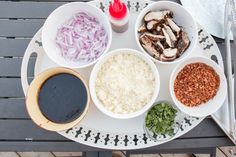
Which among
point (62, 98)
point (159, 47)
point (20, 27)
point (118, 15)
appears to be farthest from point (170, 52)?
point (20, 27)

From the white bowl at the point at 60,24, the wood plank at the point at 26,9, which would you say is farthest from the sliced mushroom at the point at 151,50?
the wood plank at the point at 26,9

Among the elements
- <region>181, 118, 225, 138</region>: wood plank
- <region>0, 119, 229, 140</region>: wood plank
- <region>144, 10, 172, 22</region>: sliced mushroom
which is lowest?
<region>181, 118, 225, 138</region>: wood plank

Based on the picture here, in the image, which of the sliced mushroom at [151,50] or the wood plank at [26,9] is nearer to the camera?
the sliced mushroom at [151,50]

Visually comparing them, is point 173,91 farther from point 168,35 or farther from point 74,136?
point 74,136

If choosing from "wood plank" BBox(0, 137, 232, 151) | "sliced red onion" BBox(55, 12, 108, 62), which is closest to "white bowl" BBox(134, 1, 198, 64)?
"sliced red onion" BBox(55, 12, 108, 62)

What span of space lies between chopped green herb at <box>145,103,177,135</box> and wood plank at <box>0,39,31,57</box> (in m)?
0.42

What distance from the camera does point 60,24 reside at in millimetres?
1193

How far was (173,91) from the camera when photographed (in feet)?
3.71

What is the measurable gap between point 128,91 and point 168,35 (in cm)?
19

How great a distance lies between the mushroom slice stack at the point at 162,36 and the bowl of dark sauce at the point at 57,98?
21 cm

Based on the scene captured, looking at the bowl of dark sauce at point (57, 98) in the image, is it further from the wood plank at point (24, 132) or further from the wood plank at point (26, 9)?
the wood plank at point (26, 9)

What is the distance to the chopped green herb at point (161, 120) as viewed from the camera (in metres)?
1.15

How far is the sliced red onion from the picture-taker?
1171mm

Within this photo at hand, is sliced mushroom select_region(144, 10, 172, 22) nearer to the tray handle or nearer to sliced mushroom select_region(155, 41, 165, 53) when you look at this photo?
sliced mushroom select_region(155, 41, 165, 53)
